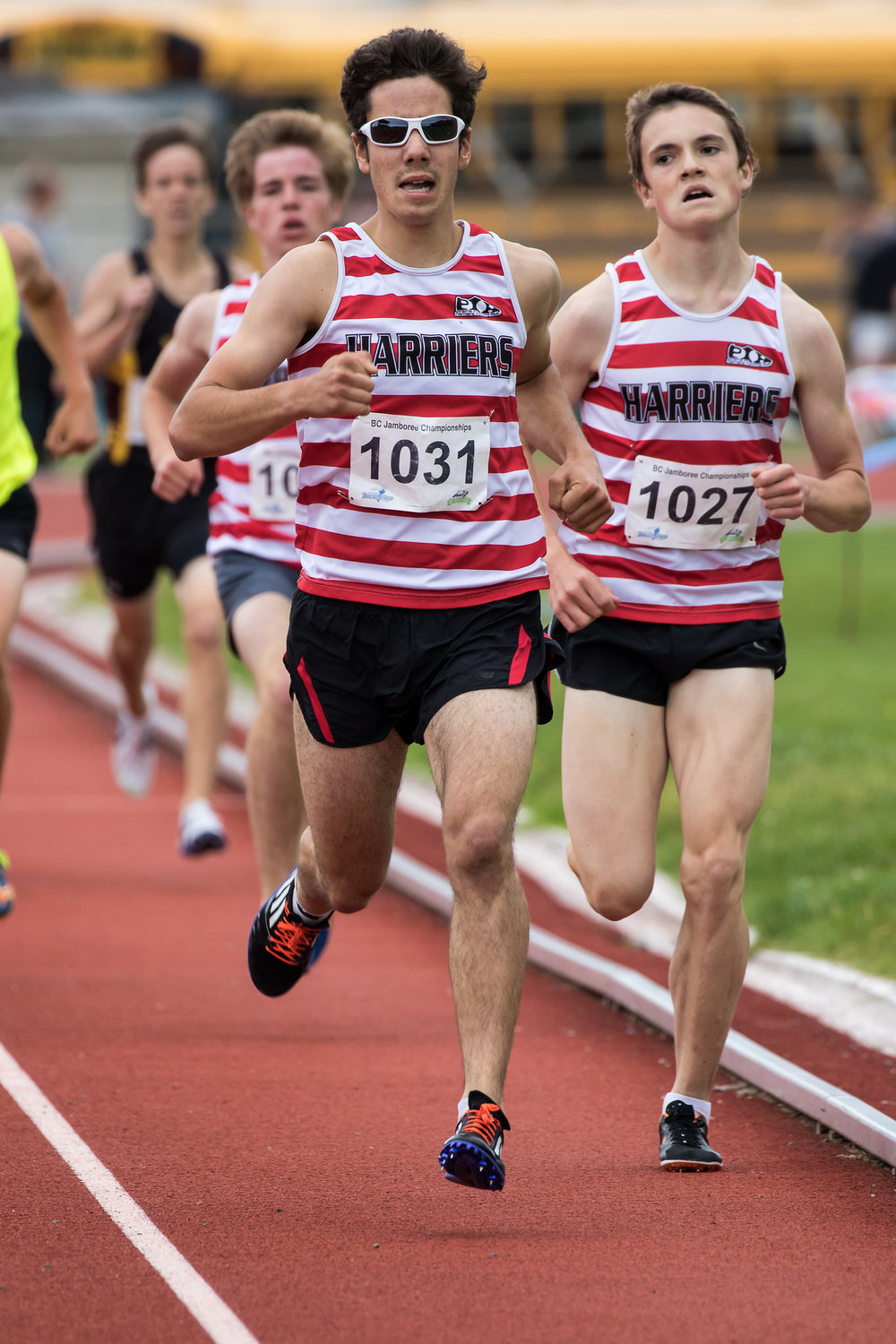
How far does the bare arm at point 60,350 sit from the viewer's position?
24.4 feet

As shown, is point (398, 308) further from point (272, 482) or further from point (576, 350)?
point (272, 482)

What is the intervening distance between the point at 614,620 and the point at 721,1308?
1.78 metres

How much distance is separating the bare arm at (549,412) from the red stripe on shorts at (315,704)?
0.69 meters

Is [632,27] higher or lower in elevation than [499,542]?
lower

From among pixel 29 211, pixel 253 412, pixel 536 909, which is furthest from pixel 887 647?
pixel 29 211

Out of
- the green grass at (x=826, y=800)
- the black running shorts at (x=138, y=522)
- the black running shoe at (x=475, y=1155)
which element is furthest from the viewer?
the black running shorts at (x=138, y=522)

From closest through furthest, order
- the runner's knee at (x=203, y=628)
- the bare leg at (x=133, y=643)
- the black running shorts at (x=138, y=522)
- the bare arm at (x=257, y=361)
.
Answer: the bare arm at (x=257, y=361) < the runner's knee at (x=203, y=628) < the black running shorts at (x=138, y=522) < the bare leg at (x=133, y=643)

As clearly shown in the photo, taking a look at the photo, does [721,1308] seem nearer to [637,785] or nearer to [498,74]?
[637,785]

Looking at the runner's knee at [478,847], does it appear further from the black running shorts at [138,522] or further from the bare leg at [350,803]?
the black running shorts at [138,522]

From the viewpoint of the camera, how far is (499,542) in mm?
4809

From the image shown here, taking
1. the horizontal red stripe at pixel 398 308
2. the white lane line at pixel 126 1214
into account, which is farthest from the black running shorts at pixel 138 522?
the horizontal red stripe at pixel 398 308

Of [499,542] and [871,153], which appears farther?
[871,153]

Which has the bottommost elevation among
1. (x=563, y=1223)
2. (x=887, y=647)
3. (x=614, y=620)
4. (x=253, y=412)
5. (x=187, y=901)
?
(x=887, y=647)

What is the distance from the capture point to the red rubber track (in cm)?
414
